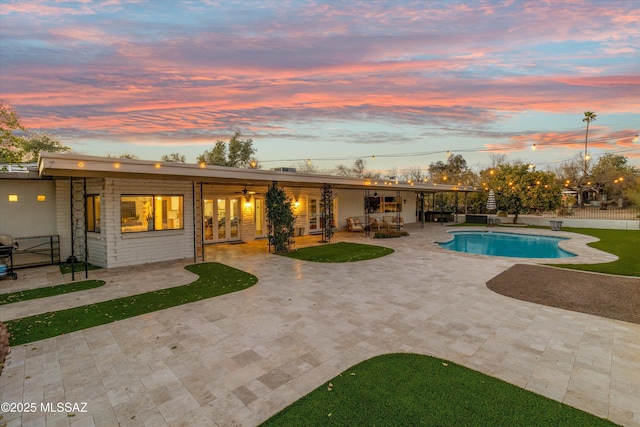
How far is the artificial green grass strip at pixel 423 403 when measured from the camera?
2.78 meters

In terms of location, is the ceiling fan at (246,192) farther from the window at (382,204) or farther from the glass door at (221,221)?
the window at (382,204)

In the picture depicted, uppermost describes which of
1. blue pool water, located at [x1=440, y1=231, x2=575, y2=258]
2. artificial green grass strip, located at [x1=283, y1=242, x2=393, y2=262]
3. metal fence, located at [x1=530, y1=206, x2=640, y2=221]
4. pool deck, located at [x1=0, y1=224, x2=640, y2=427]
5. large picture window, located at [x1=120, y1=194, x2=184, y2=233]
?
Answer: large picture window, located at [x1=120, y1=194, x2=184, y2=233]

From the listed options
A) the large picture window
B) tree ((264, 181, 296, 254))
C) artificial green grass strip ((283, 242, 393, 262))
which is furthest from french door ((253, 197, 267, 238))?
the large picture window

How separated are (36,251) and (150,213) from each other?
3606 mm

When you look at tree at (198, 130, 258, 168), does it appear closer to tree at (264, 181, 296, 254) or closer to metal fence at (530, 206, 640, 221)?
tree at (264, 181, 296, 254)

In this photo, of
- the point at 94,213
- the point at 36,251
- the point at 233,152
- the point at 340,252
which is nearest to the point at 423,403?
the point at 340,252

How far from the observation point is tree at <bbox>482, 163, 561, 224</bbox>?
2139 centimetres

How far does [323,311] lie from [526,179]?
74.2 feet

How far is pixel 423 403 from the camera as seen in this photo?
3.03 metres

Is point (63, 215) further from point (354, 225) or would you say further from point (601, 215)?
point (601, 215)

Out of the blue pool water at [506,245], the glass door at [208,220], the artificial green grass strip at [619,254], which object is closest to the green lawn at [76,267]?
the glass door at [208,220]

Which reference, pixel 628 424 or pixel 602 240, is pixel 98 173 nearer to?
pixel 628 424

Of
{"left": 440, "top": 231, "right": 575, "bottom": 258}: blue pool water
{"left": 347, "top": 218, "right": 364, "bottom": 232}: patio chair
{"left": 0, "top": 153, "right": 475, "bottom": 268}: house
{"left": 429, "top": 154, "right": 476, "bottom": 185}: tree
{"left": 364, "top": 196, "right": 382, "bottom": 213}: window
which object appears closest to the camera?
{"left": 0, "top": 153, "right": 475, "bottom": 268}: house

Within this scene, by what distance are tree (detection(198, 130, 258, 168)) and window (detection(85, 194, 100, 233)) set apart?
23.0 metres
